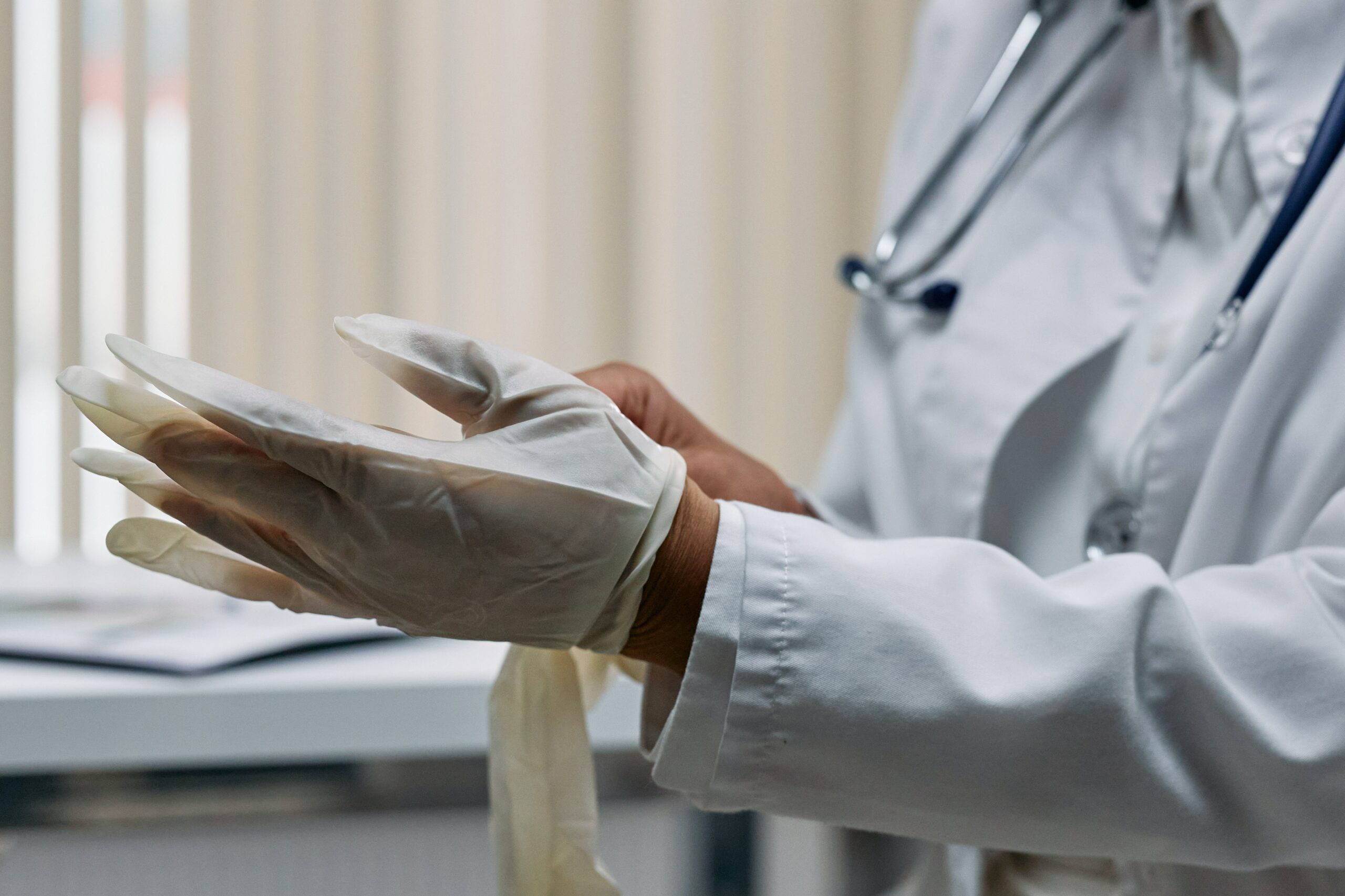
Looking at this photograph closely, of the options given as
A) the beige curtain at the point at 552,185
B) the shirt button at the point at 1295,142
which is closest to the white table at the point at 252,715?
the shirt button at the point at 1295,142

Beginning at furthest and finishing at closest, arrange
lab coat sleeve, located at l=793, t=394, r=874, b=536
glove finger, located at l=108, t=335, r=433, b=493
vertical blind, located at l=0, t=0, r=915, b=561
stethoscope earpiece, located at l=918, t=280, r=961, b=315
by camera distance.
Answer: vertical blind, located at l=0, t=0, r=915, b=561 → lab coat sleeve, located at l=793, t=394, r=874, b=536 → stethoscope earpiece, located at l=918, t=280, r=961, b=315 → glove finger, located at l=108, t=335, r=433, b=493

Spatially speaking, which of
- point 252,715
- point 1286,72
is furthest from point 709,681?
point 1286,72

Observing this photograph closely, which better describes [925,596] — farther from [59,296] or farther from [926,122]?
[59,296]

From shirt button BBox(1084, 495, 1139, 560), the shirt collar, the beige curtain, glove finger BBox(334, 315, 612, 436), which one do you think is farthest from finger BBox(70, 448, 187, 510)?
the beige curtain

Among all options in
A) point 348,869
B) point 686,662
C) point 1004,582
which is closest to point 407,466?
point 686,662

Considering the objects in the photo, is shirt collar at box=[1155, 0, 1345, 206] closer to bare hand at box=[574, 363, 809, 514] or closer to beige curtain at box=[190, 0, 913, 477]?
bare hand at box=[574, 363, 809, 514]

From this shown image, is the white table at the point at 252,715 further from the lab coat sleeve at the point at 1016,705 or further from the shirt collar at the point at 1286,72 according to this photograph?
the shirt collar at the point at 1286,72

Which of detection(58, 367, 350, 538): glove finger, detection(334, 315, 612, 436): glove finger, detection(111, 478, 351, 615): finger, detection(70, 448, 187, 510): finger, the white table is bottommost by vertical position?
the white table

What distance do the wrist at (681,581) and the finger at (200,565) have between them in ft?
0.44

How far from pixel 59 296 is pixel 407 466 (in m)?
1.25

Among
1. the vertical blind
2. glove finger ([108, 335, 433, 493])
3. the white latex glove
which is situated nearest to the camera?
glove finger ([108, 335, 433, 493])

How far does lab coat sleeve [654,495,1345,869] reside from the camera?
1.37 feet

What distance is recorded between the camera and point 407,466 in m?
0.37

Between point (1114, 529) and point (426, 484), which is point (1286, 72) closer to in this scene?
point (1114, 529)
